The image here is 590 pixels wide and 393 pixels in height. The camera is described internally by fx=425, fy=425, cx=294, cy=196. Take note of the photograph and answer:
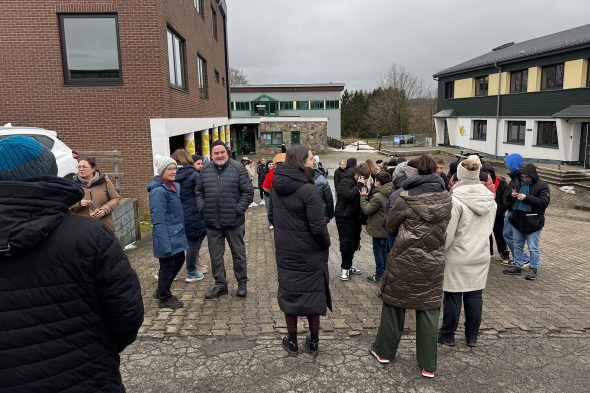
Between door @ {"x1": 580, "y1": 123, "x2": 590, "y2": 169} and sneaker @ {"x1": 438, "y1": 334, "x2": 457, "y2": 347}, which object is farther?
door @ {"x1": 580, "y1": 123, "x2": 590, "y2": 169}

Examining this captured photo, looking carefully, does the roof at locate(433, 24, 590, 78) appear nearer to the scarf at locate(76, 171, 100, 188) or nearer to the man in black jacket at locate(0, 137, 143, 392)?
the scarf at locate(76, 171, 100, 188)

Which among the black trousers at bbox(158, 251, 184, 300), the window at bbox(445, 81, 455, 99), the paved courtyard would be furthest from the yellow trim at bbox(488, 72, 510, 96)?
the black trousers at bbox(158, 251, 184, 300)

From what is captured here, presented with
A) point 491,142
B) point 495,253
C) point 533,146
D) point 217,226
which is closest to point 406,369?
point 217,226

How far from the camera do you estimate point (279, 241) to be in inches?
154

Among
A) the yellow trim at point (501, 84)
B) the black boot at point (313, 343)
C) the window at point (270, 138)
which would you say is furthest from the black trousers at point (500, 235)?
the window at point (270, 138)

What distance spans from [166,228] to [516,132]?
1123 inches

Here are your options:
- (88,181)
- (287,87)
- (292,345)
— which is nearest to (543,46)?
(88,181)

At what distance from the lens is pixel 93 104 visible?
10.3 metres

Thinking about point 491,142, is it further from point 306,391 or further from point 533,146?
point 306,391

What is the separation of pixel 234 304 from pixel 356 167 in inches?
95.2

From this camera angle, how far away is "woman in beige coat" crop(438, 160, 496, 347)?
3959 millimetres

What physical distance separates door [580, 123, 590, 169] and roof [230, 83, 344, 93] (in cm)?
3029

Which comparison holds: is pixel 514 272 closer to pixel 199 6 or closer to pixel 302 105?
A: pixel 199 6

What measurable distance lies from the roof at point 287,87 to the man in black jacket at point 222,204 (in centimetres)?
4437
